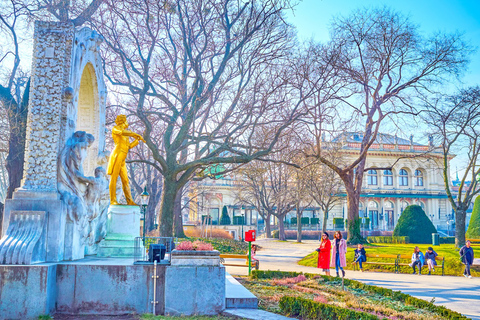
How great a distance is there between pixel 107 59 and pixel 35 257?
45.6ft

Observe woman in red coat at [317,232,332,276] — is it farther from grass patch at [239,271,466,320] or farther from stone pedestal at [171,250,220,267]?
stone pedestal at [171,250,220,267]

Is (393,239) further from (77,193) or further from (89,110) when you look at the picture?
(77,193)

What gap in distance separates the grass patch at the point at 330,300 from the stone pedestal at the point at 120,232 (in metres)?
3.53

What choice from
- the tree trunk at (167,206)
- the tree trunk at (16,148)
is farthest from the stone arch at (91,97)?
the tree trunk at (167,206)

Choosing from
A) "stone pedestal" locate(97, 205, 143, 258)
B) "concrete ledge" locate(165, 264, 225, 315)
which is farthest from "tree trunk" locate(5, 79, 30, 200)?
"concrete ledge" locate(165, 264, 225, 315)

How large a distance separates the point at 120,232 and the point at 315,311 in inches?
221

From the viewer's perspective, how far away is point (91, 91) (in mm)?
12156

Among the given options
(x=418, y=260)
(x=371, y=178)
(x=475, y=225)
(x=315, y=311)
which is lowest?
(x=418, y=260)

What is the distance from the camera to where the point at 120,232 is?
11.2 meters

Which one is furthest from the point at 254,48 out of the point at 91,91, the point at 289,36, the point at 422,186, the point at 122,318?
the point at 422,186

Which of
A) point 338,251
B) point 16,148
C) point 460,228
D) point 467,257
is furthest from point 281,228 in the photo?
point 16,148

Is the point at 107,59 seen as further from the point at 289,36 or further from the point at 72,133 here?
the point at 72,133

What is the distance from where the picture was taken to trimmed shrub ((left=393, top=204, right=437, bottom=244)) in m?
36.7

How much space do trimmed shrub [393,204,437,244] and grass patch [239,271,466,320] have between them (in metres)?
26.3
